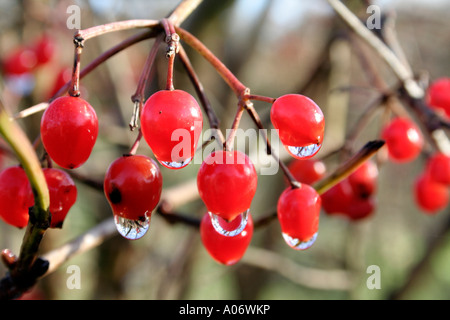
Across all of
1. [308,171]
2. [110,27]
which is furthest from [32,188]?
[308,171]

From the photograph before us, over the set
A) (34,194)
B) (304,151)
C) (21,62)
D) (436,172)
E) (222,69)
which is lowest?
(34,194)

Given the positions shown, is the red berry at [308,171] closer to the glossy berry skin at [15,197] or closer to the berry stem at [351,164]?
the berry stem at [351,164]

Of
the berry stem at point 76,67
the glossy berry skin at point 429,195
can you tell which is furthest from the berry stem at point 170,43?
the glossy berry skin at point 429,195

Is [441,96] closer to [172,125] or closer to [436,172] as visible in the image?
[436,172]

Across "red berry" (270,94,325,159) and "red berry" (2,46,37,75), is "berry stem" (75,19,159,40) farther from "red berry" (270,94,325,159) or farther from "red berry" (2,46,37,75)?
"red berry" (2,46,37,75)

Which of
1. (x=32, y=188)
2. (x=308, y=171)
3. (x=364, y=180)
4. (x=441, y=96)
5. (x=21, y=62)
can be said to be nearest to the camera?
(x=32, y=188)

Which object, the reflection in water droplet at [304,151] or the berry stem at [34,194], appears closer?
the berry stem at [34,194]
